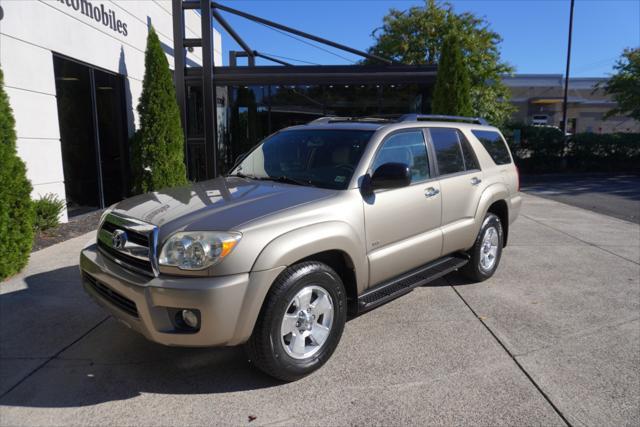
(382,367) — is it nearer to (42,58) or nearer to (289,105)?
(42,58)

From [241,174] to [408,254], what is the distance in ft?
5.60

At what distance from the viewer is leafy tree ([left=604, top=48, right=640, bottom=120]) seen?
21.9 metres

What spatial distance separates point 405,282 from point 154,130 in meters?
7.03

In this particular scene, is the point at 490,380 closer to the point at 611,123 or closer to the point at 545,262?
the point at 545,262

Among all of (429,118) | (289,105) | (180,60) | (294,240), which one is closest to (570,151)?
(289,105)

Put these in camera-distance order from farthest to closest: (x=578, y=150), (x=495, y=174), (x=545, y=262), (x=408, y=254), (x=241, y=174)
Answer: (x=578, y=150) < (x=545, y=262) < (x=495, y=174) < (x=241, y=174) < (x=408, y=254)

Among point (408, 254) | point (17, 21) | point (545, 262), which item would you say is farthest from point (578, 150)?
point (17, 21)

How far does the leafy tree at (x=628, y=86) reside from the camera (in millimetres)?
21922

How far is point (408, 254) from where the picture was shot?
13.2 feet

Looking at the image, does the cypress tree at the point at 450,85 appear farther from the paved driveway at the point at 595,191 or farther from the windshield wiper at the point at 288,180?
the windshield wiper at the point at 288,180

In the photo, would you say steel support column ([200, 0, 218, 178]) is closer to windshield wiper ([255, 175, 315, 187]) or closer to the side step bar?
windshield wiper ([255, 175, 315, 187])

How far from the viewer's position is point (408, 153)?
169 inches

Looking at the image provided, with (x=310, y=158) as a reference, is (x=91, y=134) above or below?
above

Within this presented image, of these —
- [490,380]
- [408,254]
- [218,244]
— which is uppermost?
[218,244]
